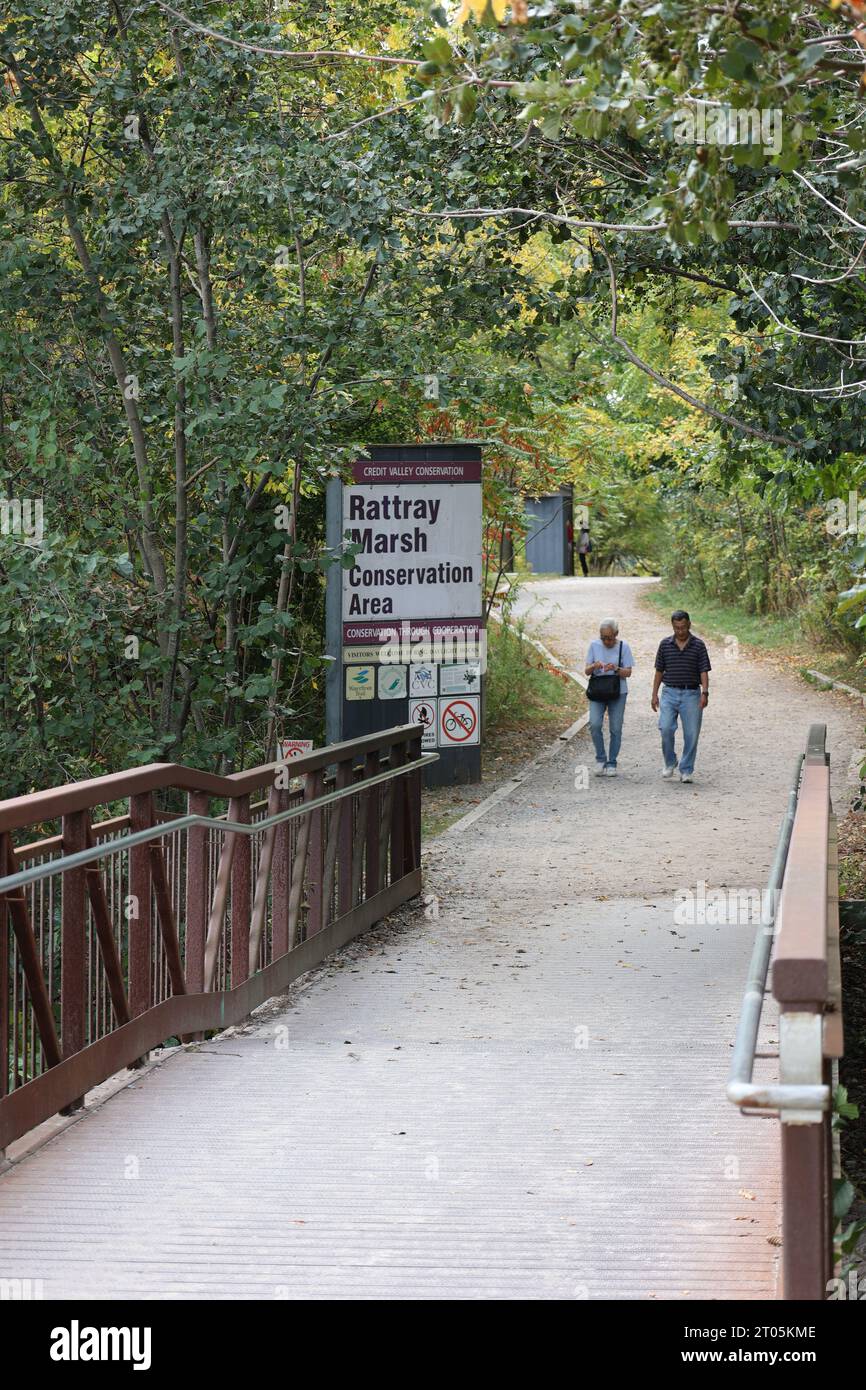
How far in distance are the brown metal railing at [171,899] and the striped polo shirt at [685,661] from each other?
6.06 metres

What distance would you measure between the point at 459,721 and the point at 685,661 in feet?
7.90

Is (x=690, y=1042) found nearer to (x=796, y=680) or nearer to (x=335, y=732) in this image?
(x=335, y=732)

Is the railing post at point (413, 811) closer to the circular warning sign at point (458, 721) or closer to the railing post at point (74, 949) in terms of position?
the circular warning sign at point (458, 721)

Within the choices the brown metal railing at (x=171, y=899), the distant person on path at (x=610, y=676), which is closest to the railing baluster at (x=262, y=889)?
the brown metal railing at (x=171, y=899)

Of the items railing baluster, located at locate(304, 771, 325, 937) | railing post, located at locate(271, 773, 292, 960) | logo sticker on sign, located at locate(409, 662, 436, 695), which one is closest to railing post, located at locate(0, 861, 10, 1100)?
railing post, located at locate(271, 773, 292, 960)

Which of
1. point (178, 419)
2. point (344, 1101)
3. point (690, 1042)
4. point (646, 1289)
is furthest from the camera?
point (178, 419)

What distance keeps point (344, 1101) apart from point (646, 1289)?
203 centimetres

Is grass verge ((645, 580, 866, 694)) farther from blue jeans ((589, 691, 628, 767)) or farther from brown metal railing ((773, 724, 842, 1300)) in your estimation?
brown metal railing ((773, 724, 842, 1300))

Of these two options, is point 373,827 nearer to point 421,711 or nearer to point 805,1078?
point 421,711

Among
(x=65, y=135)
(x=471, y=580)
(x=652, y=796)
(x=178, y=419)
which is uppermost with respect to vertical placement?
(x=65, y=135)

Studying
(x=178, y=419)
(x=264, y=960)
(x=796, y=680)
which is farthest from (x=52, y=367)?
(x=796, y=680)

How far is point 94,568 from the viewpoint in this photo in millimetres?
8562

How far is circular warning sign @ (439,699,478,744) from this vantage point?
15766 mm
